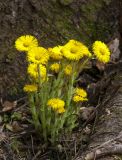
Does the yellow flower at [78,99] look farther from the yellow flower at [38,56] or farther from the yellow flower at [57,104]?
the yellow flower at [38,56]

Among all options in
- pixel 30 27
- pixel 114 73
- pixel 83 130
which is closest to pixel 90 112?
pixel 83 130

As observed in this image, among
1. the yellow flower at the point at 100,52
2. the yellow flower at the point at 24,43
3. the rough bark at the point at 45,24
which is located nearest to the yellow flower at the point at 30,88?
the yellow flower at the point at 24,43

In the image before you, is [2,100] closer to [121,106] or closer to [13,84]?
[13,84]

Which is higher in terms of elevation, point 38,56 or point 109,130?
point 38,56

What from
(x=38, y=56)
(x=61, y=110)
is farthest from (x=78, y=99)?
(x=38, y=56)

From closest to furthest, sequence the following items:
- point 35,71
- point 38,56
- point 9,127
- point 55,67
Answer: point 38,56
point 35,71
point 55,67
point 9,127

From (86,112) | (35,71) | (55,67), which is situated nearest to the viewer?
(35,71)

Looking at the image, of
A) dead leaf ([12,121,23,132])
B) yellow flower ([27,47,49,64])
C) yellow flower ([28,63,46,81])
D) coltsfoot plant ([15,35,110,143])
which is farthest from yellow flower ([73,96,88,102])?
dead leaf ([12,121,23,132])

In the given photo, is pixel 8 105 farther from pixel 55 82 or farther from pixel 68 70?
pixel 68 70

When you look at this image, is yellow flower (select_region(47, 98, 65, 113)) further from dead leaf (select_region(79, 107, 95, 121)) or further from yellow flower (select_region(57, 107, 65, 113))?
dead leaf (select_region(79, 107, 95, 121))
